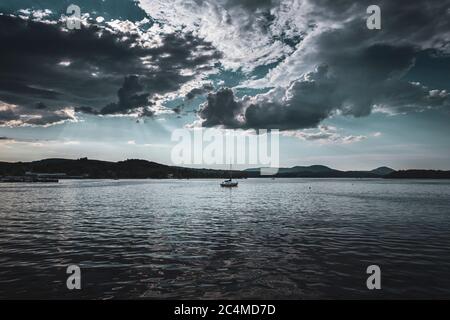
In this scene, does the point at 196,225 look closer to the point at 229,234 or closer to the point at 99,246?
the point at 229,234

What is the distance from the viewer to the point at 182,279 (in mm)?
20766
